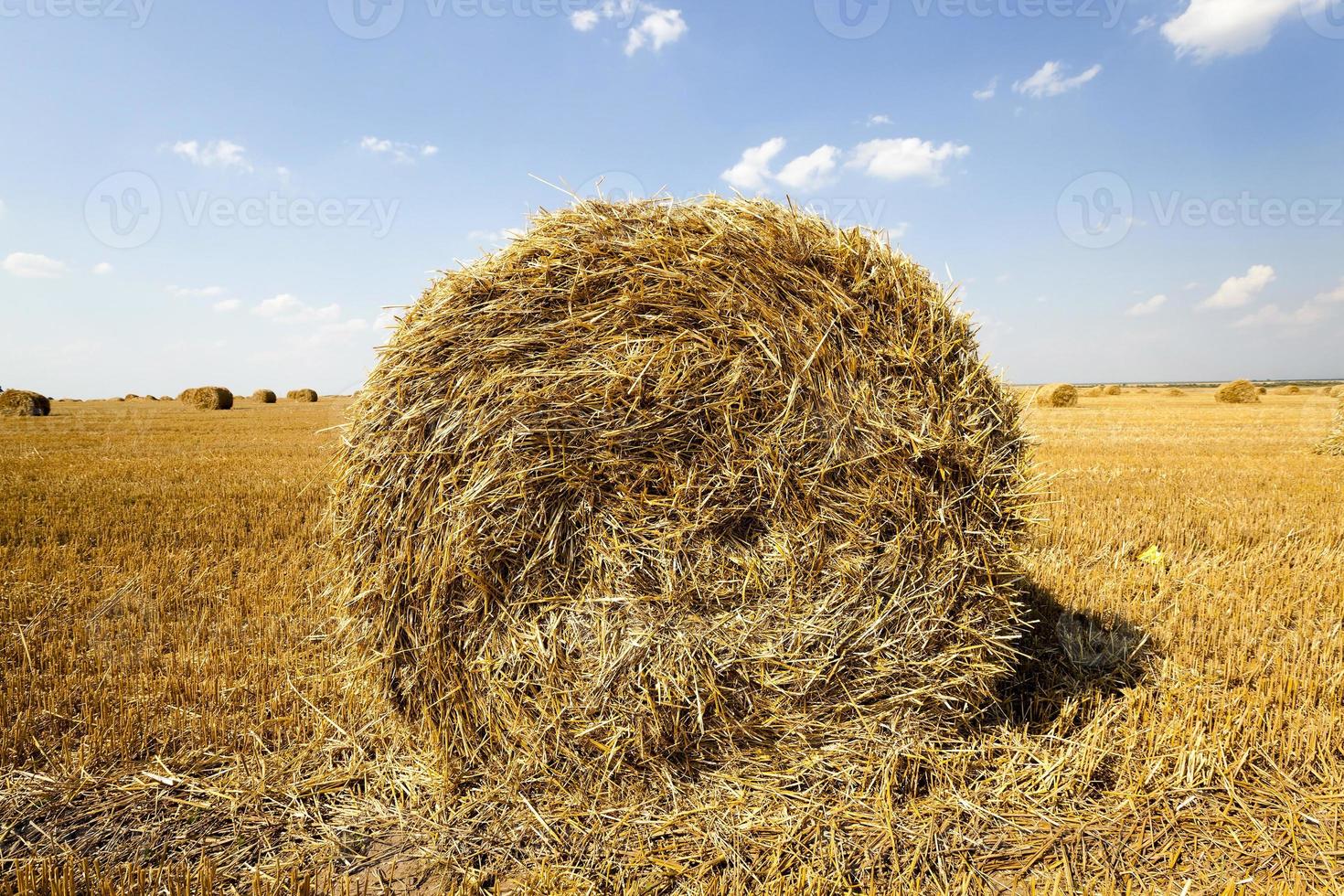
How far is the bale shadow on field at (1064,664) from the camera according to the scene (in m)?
3.25

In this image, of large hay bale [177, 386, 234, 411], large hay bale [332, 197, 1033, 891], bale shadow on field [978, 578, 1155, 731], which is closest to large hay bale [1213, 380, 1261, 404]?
bale shadow on field [978, 578, 1155, 731]

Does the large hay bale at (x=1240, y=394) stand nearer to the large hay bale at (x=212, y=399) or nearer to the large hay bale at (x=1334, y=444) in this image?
the large hay bale at (x=1334, y=444)

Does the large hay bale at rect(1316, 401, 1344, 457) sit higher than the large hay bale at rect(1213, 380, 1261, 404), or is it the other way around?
the large hay bale at rect(1213, 380, 1261, 404)

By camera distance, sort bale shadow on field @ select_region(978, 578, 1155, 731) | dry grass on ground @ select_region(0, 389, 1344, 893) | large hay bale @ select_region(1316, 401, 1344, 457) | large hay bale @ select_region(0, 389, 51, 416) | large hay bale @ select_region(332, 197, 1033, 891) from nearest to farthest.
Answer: dry grass on ground @ select_region(0, 389, 1344, 893) → large hay bale @ select_region(332, 197, 1033, 891) → bale shadow on field @ select_region(978, 578, 1155, 731) → large hay bale @ select_region(1316, 401, 1344, 457) → large hay bale @ select_region(0, 389, 51, 416)

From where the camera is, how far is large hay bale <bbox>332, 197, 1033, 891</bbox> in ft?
9.09

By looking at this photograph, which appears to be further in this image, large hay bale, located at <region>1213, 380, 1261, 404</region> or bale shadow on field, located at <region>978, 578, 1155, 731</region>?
large hay bale, located at <region>1213, 380, 1261, 404</region>

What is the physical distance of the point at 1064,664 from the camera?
12.0 feet

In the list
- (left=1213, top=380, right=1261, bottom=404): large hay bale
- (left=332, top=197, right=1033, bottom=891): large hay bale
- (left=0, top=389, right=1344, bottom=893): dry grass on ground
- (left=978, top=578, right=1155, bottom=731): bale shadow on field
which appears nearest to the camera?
(left=0, top=389, right=1344, bottom=893): dry grass on ground

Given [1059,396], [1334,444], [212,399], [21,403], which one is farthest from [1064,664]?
[212,399]

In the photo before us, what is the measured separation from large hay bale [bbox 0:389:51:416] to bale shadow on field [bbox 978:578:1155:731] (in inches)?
1136

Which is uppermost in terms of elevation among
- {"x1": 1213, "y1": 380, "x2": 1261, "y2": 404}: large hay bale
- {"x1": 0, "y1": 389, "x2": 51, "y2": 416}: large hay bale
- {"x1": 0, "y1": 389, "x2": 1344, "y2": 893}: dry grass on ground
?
{"x1": 0, "y1": 389, "x2": 51, "y2": 416}: large hay bale

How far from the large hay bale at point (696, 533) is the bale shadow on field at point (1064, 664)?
50 centimetres

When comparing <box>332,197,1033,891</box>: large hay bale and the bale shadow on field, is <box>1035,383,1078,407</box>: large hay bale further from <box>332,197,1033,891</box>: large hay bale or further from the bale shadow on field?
<box>332,197,1033,891</box>: large hay bale

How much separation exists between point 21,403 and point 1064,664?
96.6 ft
